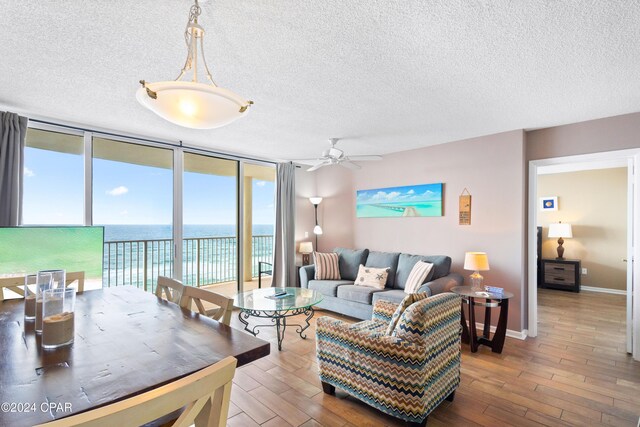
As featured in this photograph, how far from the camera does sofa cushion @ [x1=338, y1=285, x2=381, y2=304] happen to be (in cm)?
400

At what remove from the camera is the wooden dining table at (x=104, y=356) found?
2.99 feet

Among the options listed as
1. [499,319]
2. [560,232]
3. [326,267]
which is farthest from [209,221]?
[560,232]

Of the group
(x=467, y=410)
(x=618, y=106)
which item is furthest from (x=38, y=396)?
(x=618, y=106)

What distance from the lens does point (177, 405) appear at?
0.74 m

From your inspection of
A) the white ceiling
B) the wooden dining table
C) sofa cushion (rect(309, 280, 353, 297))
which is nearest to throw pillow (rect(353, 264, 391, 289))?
sofa cushion (rect(309, 280, 353, 297))

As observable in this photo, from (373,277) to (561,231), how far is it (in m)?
4.30

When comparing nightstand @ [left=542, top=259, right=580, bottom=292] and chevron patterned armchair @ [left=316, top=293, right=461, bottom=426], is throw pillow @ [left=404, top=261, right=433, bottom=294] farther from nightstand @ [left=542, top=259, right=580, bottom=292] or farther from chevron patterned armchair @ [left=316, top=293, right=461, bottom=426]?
nightstand @ [left=542, top=259, right=580, bottom=292]

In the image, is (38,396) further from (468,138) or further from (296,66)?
(468,138)

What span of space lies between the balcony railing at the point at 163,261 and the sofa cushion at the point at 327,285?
133cm

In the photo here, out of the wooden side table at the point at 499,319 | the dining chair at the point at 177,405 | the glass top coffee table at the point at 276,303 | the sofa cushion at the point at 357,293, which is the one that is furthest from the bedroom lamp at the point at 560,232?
the dining chair at the point at 177,405

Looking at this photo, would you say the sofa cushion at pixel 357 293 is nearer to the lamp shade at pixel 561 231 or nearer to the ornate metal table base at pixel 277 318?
the ornate metal table base at pixel 277 318

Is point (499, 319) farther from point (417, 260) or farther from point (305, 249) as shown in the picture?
point (305, 249)

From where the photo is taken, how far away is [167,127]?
3564mm

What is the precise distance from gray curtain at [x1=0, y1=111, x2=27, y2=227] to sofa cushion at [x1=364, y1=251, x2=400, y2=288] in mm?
4134
